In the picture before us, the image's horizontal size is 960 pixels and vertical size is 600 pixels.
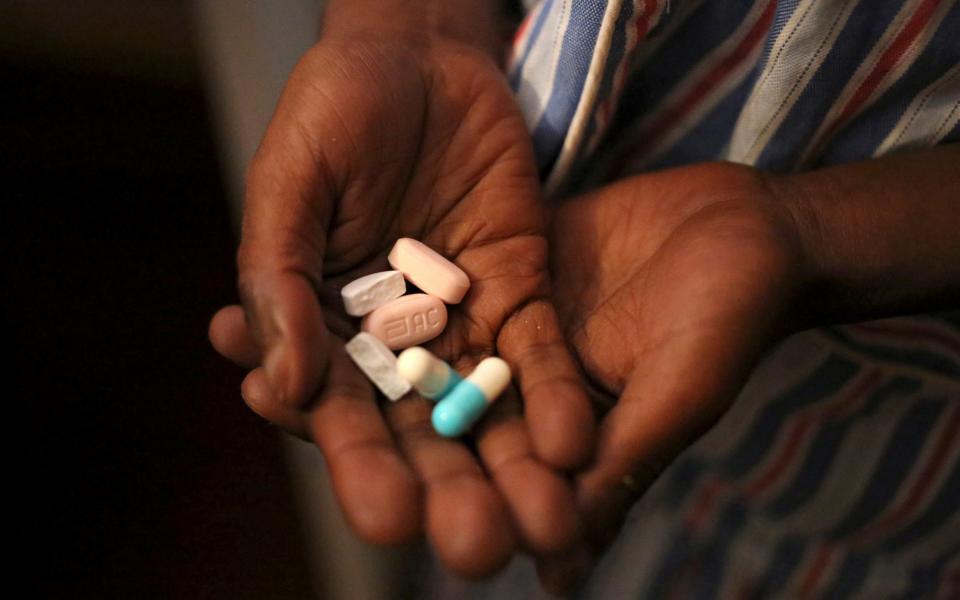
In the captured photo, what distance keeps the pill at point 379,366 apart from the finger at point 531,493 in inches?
3.7

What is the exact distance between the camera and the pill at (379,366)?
74 centimetres

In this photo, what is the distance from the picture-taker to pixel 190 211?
1589 millimetres

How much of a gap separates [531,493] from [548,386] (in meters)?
0.11

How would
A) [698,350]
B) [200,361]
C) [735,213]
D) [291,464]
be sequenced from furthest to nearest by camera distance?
[200,361] → [291,464] → [735,213] → [698,350]

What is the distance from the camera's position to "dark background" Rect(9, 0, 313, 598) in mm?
1314

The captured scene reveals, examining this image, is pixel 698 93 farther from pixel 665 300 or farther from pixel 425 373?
pixel 425 373

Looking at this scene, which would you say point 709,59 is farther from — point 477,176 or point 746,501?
point 746,501

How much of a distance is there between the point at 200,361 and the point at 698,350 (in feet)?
3.28

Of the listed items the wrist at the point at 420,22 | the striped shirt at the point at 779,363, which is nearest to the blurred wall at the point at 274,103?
the wrist at the point at 420,22

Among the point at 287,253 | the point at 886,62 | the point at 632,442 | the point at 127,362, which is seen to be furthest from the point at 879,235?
the point at 127,362

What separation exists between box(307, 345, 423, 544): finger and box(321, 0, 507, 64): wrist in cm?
44

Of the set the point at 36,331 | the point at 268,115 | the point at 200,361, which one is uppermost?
the point at 268,115

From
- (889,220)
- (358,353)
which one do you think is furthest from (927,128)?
(358,353)

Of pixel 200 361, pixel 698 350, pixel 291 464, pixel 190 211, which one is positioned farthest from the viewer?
pixel 190 211
